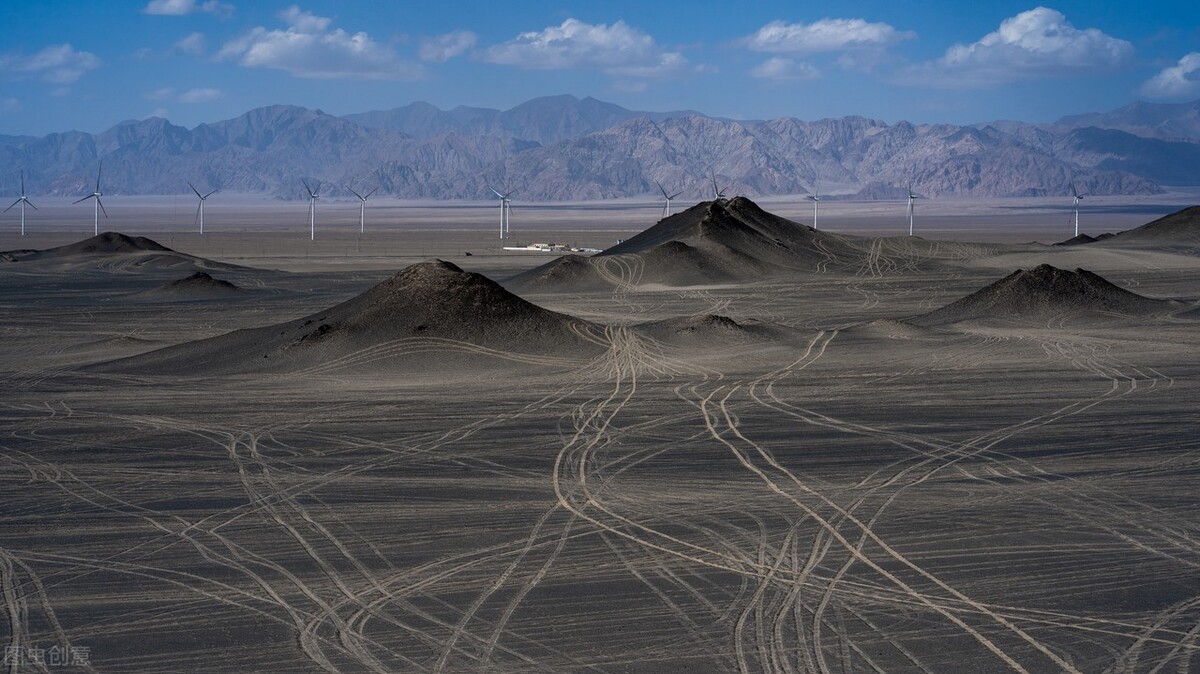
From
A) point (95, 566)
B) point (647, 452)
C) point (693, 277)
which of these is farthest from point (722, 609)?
point (693, 277)

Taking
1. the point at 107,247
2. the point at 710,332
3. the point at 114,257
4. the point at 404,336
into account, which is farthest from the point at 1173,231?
the point at 404,336

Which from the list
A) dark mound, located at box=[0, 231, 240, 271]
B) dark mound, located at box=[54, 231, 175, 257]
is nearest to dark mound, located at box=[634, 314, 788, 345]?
dark mound, located at box=[0, 231, 240, 271]

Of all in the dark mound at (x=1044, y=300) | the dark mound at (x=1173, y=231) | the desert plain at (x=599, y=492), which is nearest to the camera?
the desert plain at (x=599, y=492)

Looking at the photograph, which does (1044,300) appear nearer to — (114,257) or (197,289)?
(197,289)

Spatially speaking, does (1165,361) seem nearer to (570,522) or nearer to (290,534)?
(570,522)

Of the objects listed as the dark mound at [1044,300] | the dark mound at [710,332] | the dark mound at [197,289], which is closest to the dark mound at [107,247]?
the dark mound at [197,289]

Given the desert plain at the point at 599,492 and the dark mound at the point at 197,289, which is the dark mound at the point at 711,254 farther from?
the desert plain at the point at 599,492

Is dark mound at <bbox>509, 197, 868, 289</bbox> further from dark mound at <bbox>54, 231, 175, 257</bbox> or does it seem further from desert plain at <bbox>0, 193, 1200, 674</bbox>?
dark mound at <bbox>54, 231, 175, 257</bbox>
